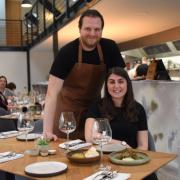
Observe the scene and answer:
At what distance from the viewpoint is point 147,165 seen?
193 cm

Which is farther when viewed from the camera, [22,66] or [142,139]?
[22,66]

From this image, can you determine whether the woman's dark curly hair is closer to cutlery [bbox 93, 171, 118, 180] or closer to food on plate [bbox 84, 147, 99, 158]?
food on plate [bbox 84, 147, 99, 158]

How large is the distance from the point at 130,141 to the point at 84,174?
36.3 inches

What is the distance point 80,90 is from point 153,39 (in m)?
5.88

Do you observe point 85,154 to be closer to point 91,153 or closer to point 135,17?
point 91,153

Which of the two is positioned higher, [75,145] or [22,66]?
[22,66]

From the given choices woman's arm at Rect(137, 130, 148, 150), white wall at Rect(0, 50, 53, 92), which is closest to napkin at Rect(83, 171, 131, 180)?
woman's arm at Rect(137, 130, 148, 150)

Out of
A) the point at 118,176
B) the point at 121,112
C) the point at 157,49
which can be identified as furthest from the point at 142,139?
the point at 157,49

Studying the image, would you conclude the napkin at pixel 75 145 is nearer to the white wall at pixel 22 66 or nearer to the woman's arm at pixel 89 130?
the woman's arm at pixel 89 130

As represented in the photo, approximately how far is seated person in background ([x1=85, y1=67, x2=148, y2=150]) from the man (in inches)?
7.6

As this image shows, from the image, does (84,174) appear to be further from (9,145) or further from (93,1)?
(93,1)

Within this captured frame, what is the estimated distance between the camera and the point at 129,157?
2.02m

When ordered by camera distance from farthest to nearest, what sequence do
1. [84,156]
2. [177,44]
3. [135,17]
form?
1. [177,44]
2. [135,17]
3. [84,156]

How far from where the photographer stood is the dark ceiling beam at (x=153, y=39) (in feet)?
25.1
